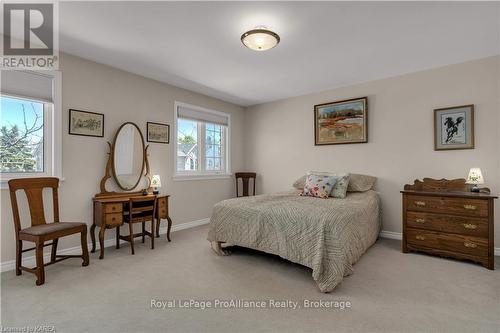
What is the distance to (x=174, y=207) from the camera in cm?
432

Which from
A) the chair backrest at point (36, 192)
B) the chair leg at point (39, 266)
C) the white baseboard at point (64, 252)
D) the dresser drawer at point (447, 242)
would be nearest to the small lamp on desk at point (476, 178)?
the dresser drawer at point (447, 242)

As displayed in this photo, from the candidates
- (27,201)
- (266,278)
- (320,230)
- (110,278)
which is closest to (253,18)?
(320,230)

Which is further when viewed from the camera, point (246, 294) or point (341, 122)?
point (341, 122)

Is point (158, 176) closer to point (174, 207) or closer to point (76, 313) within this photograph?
point (174, 207)

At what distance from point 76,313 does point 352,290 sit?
2.16 meters

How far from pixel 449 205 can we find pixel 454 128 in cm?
112

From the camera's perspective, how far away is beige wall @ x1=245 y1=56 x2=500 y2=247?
3191 mm

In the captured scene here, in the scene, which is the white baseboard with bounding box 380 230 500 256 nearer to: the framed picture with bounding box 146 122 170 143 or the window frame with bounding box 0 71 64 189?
the framed picture with bounding box 146 122 170 143

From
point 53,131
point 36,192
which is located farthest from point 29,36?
point 36,192

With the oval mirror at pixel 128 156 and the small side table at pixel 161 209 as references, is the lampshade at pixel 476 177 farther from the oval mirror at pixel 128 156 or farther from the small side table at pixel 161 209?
the oval mirror at pixel 128 156

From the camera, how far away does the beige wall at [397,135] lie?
126 inches

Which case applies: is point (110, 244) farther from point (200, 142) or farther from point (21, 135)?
point (200, 142)

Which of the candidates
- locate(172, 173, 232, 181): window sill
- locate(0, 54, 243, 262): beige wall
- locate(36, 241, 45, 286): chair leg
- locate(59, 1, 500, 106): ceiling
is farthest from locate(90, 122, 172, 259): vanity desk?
locate(59, 1, 500, 106): ceiling

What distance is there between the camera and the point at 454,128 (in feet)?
11.1
